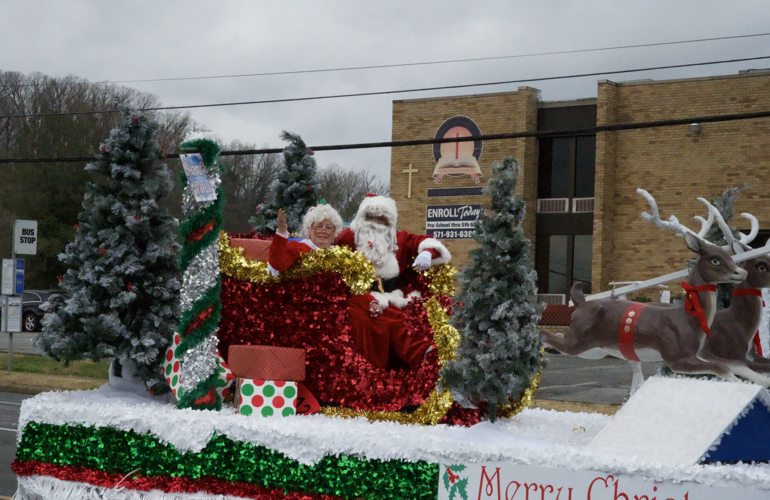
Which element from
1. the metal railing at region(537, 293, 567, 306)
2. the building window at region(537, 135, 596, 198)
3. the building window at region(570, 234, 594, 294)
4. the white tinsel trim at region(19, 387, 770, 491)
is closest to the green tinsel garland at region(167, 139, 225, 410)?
the white tinsel trim at region(19, 387, 770, 491)

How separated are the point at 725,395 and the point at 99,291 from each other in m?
4.16

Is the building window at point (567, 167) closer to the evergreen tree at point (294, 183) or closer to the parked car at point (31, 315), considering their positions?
the parked car at point (31, 315)

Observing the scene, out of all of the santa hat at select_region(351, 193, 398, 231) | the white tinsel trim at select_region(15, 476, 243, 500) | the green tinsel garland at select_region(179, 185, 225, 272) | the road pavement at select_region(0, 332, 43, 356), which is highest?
the santa hat at select_region(351, 193, 398, 231)

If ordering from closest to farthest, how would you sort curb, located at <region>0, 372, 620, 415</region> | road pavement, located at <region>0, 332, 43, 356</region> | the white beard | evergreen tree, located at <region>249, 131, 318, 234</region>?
the white beard, evergreen tree, located at <region>249, 131, 318, 234</region>, curb, located at <region>0, 372, 620, 415</region>, road pavement, located at <region>0, 332, 43, 356</region>

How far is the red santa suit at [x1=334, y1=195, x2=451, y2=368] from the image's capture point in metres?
5.26

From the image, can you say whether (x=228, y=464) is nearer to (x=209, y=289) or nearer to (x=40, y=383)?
(x=209, y=289)

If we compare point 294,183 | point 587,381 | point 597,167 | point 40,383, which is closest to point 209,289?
point 294,183

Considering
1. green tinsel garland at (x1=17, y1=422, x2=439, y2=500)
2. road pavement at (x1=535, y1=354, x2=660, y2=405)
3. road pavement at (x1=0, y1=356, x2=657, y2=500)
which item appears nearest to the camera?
green tinsel garland at (x1=17, y1=422, x2=439, y2=500)

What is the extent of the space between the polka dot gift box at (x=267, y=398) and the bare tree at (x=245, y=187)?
1791 centimetres

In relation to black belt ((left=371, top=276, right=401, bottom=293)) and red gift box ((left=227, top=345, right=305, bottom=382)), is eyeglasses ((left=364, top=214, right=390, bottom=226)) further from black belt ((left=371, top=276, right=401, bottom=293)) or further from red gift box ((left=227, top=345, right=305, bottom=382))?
red gift box ((left=227, top=345, right=305, bottom=382))

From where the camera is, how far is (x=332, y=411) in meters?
5.13

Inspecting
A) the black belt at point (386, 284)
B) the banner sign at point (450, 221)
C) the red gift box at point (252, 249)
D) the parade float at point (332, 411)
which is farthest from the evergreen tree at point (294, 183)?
the banner sign at point (450, 221)

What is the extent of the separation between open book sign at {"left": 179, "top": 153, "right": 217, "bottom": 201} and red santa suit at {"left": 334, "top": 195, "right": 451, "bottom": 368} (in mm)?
1134

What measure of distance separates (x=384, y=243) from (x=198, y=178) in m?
1.44
